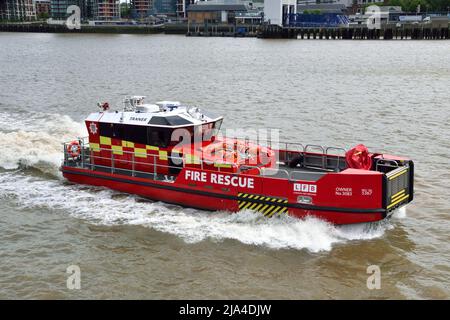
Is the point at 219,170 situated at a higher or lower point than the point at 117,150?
lower

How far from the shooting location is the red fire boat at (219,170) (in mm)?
12062

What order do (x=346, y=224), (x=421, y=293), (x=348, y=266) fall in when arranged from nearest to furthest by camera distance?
(x=421, y=293) → (x=348, y=266) → (x=346, y=224)

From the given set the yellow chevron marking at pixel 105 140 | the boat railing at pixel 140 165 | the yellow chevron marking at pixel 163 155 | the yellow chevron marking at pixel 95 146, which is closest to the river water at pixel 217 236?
the boat railing at pixel 140 165

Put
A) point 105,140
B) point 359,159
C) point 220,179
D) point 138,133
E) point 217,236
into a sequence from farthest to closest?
point 105,140, point 138,133, point 220,179, point 359,159, point 217,236

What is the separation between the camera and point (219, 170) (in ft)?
44.9

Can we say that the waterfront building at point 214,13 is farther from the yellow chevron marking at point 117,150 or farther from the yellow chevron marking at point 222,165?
the yellow chevron marking at point 222,165

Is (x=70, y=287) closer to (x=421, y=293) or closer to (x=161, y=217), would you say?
(x=161, y=217)

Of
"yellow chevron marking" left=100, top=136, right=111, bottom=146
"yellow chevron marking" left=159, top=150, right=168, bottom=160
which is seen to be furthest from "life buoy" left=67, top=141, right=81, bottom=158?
"yellow chevron marking" left=159, top=150, right=168, bottom=160

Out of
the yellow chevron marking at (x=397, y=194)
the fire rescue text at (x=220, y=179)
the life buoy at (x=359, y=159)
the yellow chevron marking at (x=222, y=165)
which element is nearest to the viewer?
the yellow chevron marking at (x=397, y=194)

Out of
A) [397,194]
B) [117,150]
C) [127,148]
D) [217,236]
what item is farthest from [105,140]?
[397,194]

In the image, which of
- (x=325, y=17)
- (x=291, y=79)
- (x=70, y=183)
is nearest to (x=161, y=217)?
(x=70, y=183)

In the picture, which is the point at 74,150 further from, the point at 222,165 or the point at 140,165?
the point at 222,165

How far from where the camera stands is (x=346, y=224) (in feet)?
40.2

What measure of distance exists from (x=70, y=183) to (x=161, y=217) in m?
4.44
